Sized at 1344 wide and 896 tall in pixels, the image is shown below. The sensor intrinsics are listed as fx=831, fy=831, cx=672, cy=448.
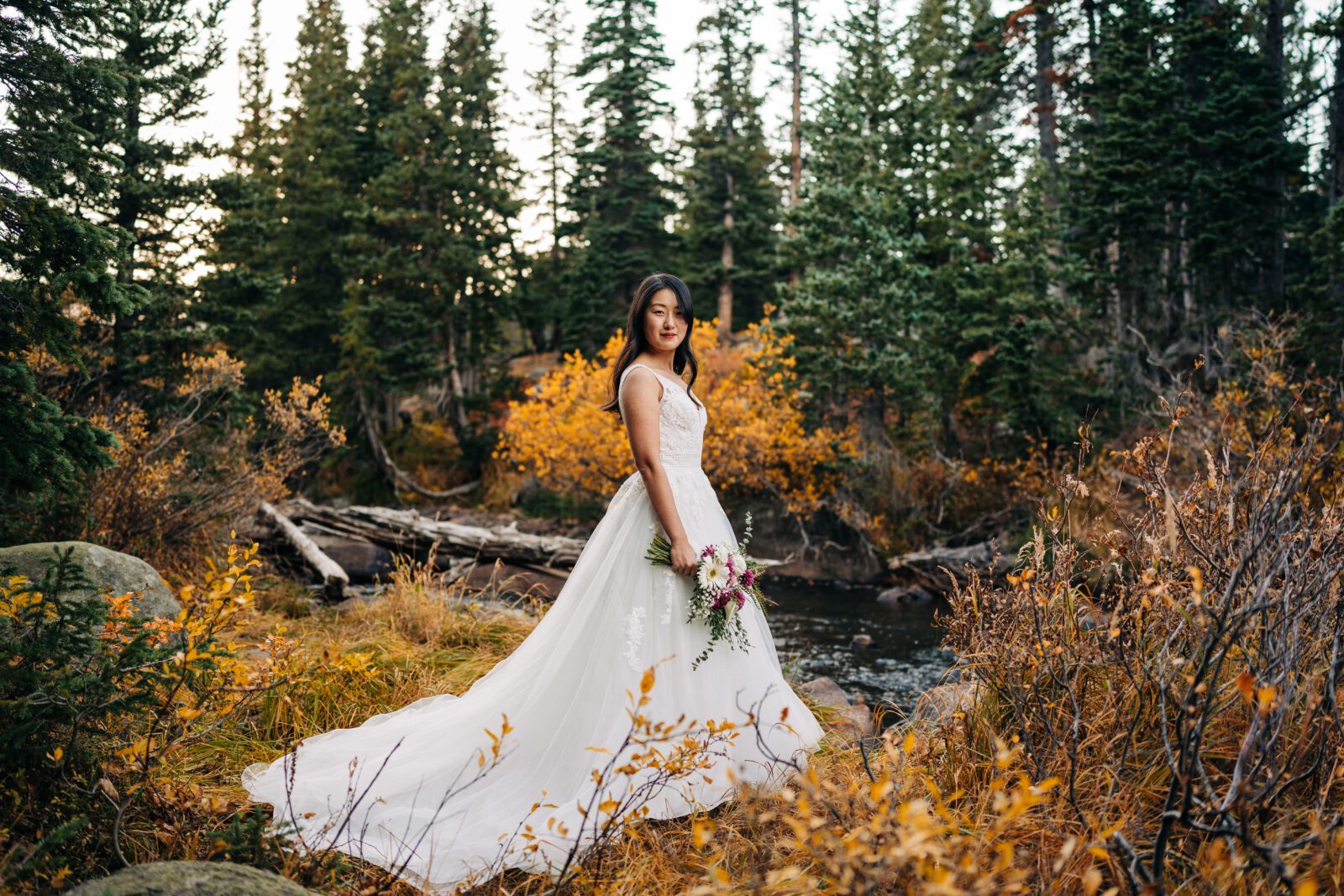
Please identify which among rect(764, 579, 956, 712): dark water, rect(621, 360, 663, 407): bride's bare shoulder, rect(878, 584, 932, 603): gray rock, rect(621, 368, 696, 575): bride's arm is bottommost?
rect(764, 579, 956, 712): dark water

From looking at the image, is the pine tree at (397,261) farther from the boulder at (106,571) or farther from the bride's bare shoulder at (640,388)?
the bride's bare shoulder at (640,388)

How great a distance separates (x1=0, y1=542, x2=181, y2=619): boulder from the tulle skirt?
1.59 meters

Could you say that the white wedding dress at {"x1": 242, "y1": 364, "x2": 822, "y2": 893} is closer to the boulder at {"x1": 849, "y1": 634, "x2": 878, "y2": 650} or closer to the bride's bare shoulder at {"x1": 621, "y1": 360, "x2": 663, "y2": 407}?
the bride's bare shoulder at {"x1": 621, "y1": 360, "x2": 663, "y2": 407}

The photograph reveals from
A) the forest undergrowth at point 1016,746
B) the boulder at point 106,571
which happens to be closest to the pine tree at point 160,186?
the boulder at point 106,571

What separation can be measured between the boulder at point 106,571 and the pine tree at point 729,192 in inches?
779

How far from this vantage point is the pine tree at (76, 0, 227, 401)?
10.1 m

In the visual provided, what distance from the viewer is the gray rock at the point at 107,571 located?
4.29 meters

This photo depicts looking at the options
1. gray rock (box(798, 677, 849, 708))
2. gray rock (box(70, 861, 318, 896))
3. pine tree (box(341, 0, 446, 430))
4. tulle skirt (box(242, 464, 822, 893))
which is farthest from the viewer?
pine tree (box(341, 0, 446, 430))

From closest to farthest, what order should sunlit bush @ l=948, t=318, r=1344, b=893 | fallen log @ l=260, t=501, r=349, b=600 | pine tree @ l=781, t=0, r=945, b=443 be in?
sunlit bush @ l=948, t=318, r=1344, b=893 → fallen log @ l=260, t=501, r=349, b=600 → pine tree @ l=781, t=0, r=945, b=443

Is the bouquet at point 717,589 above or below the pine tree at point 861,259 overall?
below

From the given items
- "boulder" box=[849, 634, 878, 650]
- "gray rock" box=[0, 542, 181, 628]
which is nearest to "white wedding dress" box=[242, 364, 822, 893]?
"gray rock" box=[0, 542, 181, 628]

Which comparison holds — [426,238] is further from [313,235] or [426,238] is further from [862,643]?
[862,643]

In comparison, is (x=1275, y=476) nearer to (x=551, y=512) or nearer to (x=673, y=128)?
(x=551, y=512)

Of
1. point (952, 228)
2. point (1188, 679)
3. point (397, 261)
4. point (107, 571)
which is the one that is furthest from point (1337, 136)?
point (397, 261)
